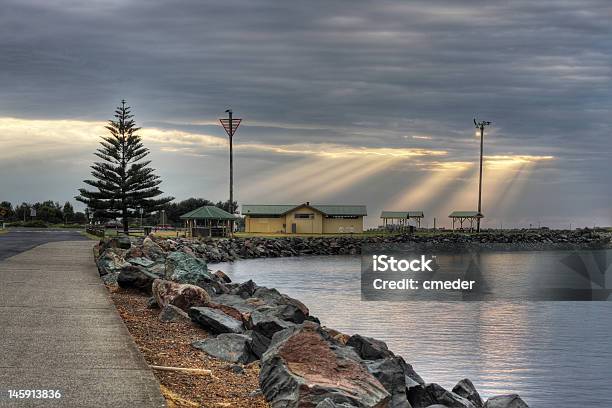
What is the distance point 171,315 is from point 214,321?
46.1 inches

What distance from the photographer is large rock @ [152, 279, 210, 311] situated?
15.7 m

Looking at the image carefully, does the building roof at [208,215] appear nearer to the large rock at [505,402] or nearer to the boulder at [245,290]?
the boulder at [245,290]

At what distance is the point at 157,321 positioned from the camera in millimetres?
14445

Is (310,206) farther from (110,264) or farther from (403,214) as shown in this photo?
(110,264)

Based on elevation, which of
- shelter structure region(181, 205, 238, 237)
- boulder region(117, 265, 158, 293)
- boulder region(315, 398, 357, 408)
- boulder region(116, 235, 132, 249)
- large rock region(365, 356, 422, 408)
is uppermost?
shelter structure region(181, 205, 238, 237)

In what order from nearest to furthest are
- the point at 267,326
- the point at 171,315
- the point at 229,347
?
1. the point at 229,347
2. the point at 267,326
3. the point at 171,315

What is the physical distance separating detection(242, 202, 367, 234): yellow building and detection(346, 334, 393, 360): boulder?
70920 mm

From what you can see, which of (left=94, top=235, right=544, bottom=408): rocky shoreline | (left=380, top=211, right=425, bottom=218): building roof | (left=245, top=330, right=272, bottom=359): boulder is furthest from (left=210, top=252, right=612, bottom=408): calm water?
(left=380, top=211, right=425, bottom=218): building roof

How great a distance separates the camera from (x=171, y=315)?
1464 cm

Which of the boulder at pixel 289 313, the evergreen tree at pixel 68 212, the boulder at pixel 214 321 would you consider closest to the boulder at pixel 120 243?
the boulder at pixel 289 313

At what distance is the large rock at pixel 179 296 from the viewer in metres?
15.7

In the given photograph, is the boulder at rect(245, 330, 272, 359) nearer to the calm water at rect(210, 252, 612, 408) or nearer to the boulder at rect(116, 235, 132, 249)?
the calm water at rect(210, 252, 612, 408)

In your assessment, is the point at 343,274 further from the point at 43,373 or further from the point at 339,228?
the point at 339,228

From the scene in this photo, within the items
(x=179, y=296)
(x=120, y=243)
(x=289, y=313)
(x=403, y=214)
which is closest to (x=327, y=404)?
(x=179, y=296)
